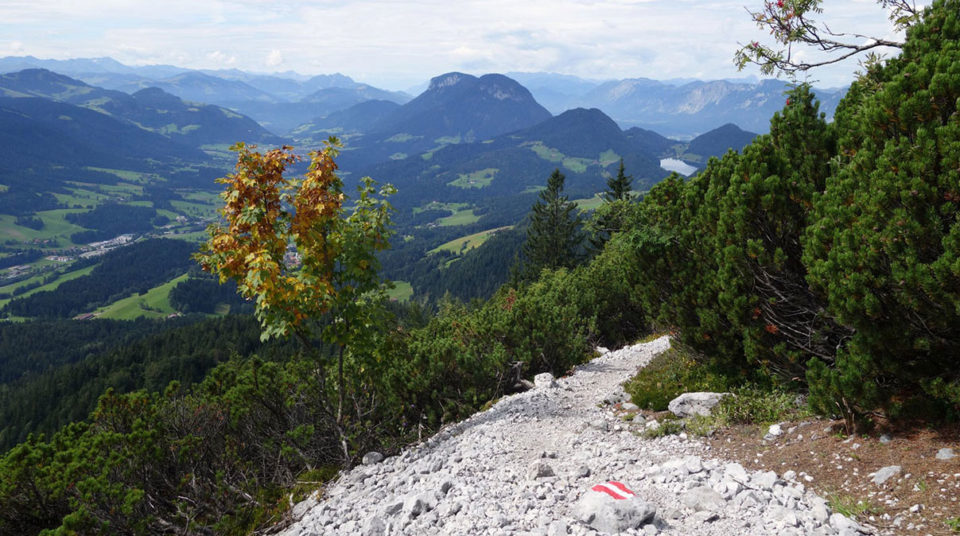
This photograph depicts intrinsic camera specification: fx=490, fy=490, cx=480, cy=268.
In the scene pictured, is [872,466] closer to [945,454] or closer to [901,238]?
[945,454]

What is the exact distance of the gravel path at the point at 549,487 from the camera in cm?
578

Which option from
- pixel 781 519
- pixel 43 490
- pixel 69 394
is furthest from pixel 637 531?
pixel 69 394

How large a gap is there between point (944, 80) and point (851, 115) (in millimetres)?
2472

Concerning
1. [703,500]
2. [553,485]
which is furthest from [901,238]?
[553,485]

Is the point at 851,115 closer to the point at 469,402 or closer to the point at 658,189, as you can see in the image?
the point at 658,189

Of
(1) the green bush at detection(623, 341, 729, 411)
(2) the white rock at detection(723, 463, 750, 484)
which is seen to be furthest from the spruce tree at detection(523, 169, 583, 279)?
(2) the white rock at detection(723, 463, 750, 484)

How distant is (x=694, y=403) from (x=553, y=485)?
4147 mm

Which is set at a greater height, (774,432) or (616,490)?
(616,490)

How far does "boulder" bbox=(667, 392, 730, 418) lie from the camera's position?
9.60m

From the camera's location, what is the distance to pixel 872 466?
6.33 meters

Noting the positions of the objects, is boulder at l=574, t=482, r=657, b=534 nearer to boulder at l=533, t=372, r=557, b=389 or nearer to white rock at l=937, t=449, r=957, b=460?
white rock at l=937, t=449, r=957, b=460

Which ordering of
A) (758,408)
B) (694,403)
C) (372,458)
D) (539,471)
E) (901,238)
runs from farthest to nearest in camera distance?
Answer: (372,458) < (694,403) < (758,408) < (539,471) < (901,238)

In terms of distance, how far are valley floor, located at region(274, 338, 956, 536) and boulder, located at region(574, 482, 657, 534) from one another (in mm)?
86

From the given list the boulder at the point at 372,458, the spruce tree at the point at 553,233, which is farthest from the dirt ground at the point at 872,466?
the spruce tree at the point at 553,233
